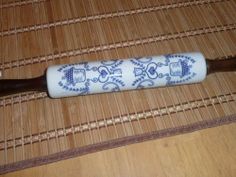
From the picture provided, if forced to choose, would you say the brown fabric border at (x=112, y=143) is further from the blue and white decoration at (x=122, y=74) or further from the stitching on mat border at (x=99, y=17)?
the stitching on mat border at (x=99, y=17)

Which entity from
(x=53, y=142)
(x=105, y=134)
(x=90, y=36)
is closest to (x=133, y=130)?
(x=105, y=134)

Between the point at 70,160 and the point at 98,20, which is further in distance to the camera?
the point at 98,20

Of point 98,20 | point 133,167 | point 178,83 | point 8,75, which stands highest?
point 98,20

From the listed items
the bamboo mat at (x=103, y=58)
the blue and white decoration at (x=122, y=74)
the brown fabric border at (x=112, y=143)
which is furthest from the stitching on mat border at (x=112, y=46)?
the brown fabric border at (x=112, y=143)

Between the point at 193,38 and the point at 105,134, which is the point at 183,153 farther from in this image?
the point at 193,38

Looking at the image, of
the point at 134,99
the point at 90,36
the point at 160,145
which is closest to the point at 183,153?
the point at 160,145

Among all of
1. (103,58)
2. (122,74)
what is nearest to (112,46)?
(103,58)

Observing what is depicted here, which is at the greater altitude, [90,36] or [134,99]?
[90,36]
